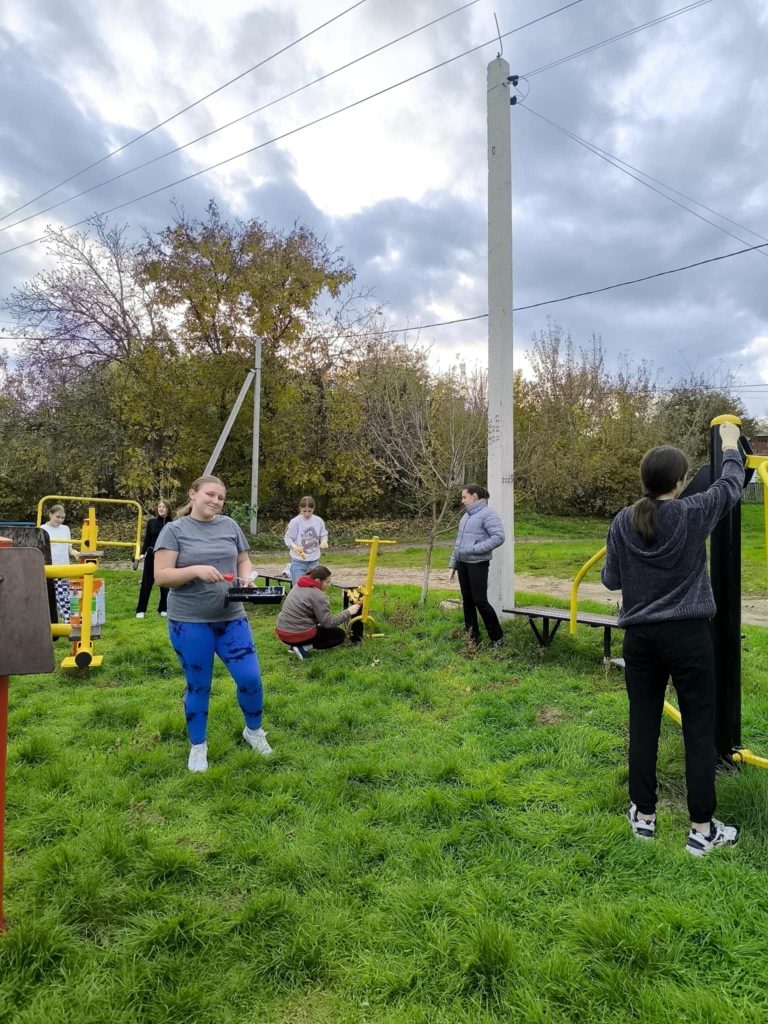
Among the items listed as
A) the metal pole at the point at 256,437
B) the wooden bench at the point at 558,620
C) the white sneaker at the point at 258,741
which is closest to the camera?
the white sneaker at the point at 258,741

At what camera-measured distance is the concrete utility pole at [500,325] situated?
6738 mm

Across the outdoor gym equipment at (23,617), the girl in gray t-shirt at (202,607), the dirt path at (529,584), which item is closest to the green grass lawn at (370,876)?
the girl in gray t-shirt at (202,607)

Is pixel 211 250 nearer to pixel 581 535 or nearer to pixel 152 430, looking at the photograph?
pixel 152 430

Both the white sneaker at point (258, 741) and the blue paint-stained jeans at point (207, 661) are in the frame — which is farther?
the white sneaker at point (258, 741)

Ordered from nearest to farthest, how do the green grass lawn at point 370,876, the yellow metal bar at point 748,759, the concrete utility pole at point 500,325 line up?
the green grass lawn at point 370,876, the yellow metal bar at point 748,759, the concrete utility pole at point 500,325

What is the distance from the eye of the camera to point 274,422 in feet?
62.2

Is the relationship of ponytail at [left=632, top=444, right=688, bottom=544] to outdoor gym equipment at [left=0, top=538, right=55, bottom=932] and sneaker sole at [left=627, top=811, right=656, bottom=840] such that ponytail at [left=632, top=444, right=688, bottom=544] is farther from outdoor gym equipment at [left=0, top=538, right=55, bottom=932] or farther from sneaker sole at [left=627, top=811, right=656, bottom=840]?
outdoor gym equipment at [left=0, top=538, right=55, bottom=932]

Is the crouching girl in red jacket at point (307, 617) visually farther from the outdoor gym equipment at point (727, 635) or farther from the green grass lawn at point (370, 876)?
the outdoor gym equipment at point (727, 635)

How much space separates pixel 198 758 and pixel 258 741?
389mm

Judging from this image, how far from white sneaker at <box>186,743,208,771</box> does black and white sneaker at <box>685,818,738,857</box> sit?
8.06 feet

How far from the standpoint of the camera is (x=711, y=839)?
8.45 ft

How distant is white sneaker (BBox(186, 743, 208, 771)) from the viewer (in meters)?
3.51

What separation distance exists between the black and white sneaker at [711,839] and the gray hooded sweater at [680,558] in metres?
0.90

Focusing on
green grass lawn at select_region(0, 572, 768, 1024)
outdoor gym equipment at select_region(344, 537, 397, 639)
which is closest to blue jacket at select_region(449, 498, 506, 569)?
outdoor gym equipment at select_region(344, 537, 397, 639)
